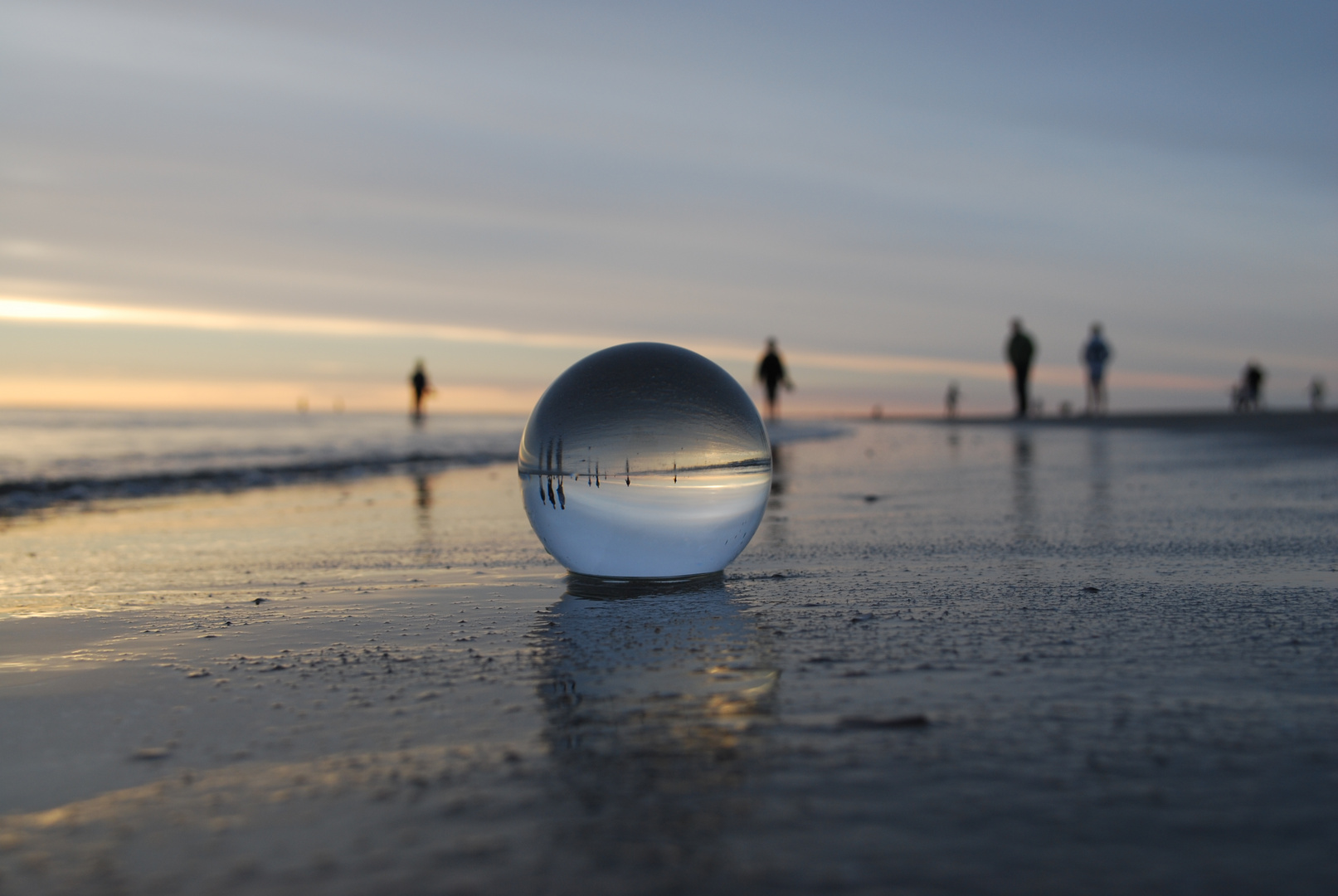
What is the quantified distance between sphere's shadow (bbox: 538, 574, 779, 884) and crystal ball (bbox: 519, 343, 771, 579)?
364 mm

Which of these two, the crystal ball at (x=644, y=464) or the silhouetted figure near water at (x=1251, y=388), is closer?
the crystal ball at (x=644, y=464)

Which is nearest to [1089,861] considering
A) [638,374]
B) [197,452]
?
[638,374]

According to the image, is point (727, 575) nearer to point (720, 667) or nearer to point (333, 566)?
point (720, 667)

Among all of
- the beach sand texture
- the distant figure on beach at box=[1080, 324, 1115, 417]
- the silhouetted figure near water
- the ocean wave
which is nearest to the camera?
the beach sand texture

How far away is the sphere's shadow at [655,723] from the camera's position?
4.91ft

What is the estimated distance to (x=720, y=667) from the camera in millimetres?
2465

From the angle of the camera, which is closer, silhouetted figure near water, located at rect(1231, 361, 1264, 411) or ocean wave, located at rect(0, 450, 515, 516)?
ocean wave, located at rect(0, 450, 515, 516)

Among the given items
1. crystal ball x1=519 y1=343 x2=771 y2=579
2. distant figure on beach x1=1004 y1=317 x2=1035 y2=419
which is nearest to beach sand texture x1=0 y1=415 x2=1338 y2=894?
crystal ball x1=519 y1=343 x2=771 y2=579

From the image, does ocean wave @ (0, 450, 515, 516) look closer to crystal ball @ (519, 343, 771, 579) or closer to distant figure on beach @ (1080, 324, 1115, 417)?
crystal ball @ (519, 343, 771, 579)

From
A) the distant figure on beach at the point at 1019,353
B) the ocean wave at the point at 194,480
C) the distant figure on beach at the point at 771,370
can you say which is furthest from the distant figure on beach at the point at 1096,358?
the ocean wave at the point at 194,480

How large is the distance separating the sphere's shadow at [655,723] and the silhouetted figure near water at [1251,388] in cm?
5286

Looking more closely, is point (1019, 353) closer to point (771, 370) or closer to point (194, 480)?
point (771, 370)

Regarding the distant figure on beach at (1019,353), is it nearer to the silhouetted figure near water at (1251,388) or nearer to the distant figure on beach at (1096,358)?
the distant figure on beach at (1096,358)

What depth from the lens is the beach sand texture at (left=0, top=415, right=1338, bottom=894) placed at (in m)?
1.43
